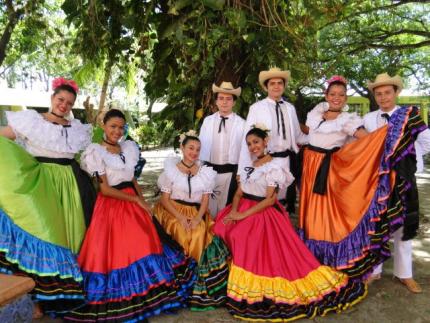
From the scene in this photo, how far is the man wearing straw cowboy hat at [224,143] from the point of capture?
4.01m

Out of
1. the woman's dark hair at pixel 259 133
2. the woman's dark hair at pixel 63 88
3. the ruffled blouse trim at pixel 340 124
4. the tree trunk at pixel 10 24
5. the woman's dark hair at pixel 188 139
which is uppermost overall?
the tree trunk at pixel 10 24

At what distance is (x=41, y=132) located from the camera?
311cm

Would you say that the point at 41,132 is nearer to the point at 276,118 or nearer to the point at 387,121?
the point at 276,118

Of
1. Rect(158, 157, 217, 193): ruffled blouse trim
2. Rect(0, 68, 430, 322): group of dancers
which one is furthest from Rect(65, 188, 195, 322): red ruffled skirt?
Rect(158, 157, 217, 193): ruffled blouse trim

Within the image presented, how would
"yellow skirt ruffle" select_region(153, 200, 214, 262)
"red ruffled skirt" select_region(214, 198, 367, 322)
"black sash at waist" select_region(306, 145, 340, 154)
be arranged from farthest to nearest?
"black sash at waist" select_region(306, 145, 340, 154)
"yellow skirt ruffle" select_region(153, 200, 214, 262)
"red ruffled skirt" select_region(214, 198, 367, 322)

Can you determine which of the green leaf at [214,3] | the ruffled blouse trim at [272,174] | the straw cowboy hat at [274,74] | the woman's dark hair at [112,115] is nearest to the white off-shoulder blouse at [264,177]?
the ruffled blouse trim at [272,174]

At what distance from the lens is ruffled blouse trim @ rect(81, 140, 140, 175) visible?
3256 millimetres

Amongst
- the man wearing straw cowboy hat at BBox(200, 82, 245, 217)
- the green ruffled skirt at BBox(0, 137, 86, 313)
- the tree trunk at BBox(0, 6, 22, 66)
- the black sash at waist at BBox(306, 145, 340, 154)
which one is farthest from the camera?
the tree trunk at BBox(0, 6, 22, 66)

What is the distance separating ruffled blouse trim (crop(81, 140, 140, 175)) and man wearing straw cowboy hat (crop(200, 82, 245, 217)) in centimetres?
86

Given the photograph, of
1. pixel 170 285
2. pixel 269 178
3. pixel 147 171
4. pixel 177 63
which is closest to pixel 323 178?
pixel 269 178

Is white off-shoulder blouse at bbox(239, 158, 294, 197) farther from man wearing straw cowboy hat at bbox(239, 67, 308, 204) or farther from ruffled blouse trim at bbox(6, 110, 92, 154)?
ruffled blouse trim at bbox(6, 110, 92, 154)

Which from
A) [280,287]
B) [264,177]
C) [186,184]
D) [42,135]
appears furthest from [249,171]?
[42,135]

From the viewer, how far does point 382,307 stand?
3209mm

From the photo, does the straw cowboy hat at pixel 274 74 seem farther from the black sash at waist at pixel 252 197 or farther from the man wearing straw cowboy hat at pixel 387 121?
the black sash at waist at pixel 252 197
